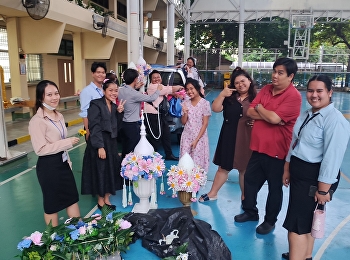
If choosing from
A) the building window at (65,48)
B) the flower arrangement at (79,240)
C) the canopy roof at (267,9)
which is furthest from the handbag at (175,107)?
the canopy roof at (267,9)

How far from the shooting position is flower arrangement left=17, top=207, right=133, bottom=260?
2.40m

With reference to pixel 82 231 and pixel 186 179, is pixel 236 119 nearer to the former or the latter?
pixel 186 179

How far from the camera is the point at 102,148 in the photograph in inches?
135

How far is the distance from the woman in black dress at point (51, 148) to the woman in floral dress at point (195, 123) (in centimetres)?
160

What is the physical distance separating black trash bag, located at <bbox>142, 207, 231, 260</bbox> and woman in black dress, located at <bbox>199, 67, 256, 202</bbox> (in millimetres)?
934

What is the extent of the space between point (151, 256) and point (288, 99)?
1.92 m

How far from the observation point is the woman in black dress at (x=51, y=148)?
268 centimetres

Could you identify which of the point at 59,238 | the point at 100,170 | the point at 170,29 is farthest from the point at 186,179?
the point at 170,29

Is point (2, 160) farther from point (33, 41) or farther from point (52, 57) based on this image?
point (52, 57)

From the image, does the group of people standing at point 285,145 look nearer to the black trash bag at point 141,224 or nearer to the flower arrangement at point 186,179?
the flower arrangement at point 186,179

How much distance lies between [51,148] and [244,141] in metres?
2.08

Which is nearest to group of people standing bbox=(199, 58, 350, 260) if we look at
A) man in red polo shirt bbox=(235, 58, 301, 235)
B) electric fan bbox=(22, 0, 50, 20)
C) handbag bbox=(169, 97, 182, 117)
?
man in red polo shirt bbox=(235, 58, 301, 235)

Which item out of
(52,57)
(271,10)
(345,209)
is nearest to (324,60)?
(271,10)

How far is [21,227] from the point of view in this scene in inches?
134
